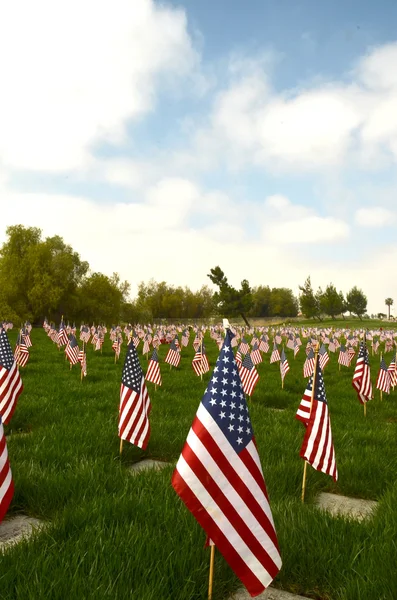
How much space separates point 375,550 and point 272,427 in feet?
12.9

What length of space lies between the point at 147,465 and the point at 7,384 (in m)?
2.61

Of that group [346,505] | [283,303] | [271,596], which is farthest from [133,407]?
[283,303]

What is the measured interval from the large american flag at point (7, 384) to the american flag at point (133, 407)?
199 cm

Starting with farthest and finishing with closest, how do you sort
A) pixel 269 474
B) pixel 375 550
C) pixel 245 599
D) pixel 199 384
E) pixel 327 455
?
pixel 199 384 → pixel 269 474 → pixel 327 455 → pixel 375 550 → pixel 245 599

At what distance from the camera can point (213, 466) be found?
2574mm

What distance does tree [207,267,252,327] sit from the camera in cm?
7525

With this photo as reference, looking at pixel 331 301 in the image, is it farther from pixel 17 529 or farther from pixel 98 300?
pixel 17 529

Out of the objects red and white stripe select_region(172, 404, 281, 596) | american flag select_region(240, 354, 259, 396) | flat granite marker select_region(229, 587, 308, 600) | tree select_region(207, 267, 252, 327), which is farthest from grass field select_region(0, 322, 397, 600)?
tree select_region(207, 267, 252, 327)

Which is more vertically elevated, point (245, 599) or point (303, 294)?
point (303, 294)

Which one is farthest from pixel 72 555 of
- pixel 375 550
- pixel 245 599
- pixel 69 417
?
pixel 69 417

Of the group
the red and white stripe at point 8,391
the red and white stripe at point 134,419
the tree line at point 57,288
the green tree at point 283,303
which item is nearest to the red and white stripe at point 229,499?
the red and white stripe at point 134,419

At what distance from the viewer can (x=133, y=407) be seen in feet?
17.9

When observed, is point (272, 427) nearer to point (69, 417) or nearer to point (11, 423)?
point (69, 417)

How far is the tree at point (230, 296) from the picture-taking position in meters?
75.2
